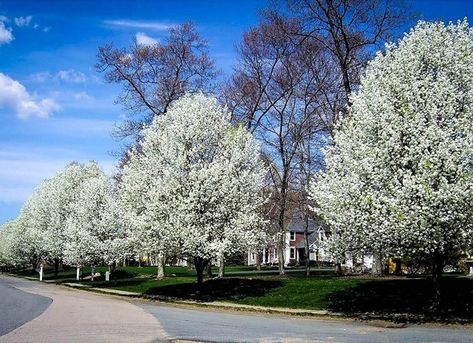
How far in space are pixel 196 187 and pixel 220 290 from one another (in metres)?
6.39

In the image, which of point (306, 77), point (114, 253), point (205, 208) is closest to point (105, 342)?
point (205, 208)

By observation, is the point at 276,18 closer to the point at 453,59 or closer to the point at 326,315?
the point at 453,59

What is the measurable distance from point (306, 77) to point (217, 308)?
20305 mm

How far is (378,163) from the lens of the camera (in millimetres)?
17719

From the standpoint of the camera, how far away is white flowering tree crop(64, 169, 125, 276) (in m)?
37.0

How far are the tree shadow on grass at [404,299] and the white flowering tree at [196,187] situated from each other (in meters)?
6.08

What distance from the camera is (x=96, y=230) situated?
125 ft

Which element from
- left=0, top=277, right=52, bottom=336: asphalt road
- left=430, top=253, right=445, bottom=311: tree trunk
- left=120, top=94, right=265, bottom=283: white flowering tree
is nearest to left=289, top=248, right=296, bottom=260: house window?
left=120, top=94, right=265, bottom=283: white flowering tree

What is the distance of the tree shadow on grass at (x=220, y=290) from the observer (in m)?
26.7

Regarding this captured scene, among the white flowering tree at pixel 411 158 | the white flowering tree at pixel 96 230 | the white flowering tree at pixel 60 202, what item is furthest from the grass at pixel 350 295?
the white flowering tree at pixel 60 202

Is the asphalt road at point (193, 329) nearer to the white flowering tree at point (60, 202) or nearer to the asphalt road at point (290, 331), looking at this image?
the asphalt road at point (290, 331)

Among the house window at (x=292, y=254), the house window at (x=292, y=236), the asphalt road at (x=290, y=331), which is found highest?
the house window at (x=292, y=236)

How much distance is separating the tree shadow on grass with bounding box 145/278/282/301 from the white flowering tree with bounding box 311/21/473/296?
904 cm

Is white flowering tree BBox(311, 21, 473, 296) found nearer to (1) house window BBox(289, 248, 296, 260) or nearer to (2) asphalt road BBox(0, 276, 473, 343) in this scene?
(2) asphalt road BBox(0, 276, 473, 343)
